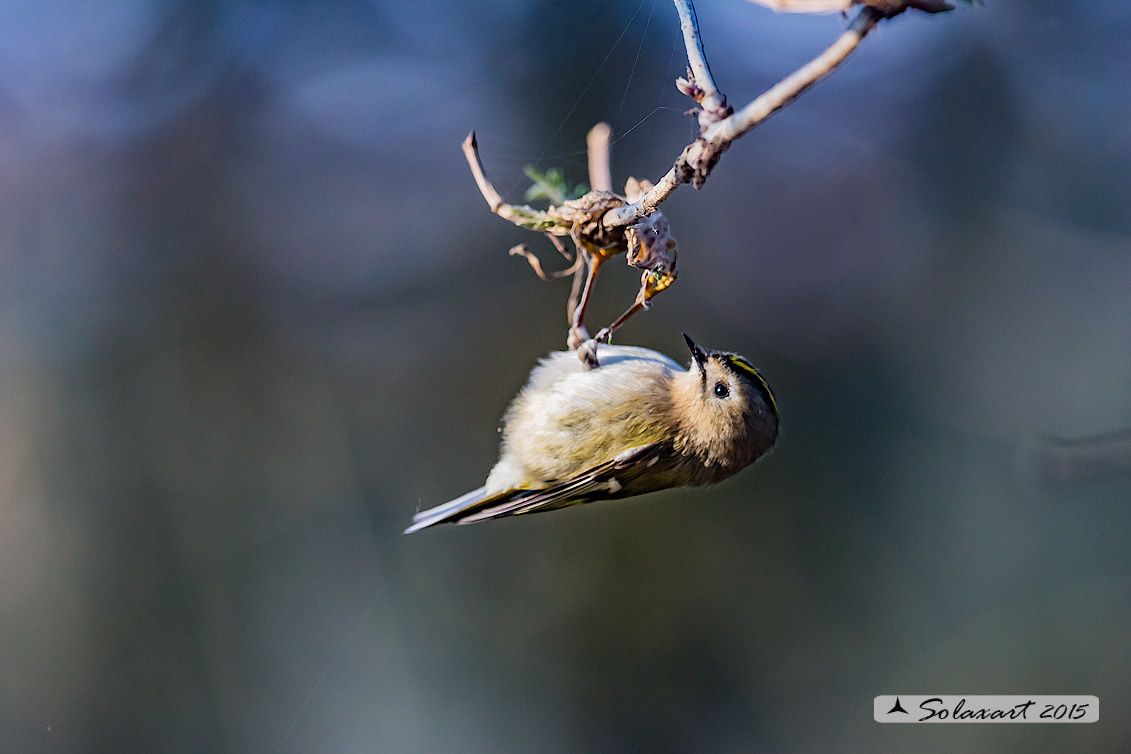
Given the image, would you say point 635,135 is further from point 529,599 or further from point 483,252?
point 529,599

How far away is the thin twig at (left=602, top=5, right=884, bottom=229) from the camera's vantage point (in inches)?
15.7

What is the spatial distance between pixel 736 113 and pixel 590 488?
2.24 ft

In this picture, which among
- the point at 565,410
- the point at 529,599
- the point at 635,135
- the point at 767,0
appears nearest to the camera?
the point at 767,0

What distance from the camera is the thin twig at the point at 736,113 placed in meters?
0.40

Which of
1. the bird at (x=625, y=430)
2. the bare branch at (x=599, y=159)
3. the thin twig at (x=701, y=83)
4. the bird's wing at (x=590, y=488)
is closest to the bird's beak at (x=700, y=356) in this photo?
the bird at (x=625, y=430)

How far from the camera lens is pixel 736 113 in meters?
0.49

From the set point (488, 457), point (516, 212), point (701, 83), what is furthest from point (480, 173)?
point (488, 457)

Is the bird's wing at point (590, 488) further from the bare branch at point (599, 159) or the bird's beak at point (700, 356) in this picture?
the bare branch at point (599, 159)

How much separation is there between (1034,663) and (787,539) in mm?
1108

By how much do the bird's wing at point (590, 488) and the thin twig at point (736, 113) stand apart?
0.46m

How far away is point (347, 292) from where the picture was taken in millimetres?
2871

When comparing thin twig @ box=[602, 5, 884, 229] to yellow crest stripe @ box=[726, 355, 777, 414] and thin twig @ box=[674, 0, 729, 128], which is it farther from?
yellow crest stripe @ box=[726, 355, 777, 414]

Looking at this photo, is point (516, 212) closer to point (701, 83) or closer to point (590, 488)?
point (701, 83)

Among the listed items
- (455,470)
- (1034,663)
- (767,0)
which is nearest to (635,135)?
(455,470)
